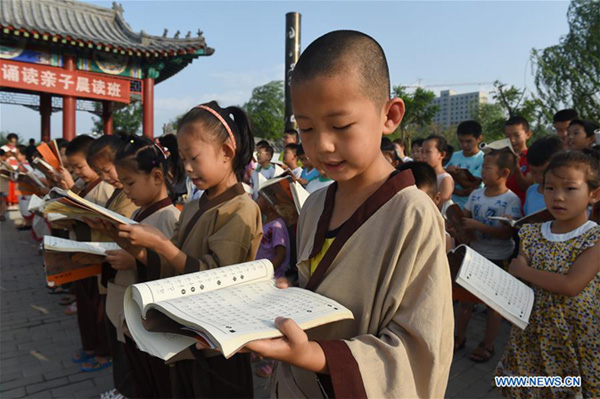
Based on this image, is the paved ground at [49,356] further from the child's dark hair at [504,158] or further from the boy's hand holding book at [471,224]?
the child's dark hair at [504,158]

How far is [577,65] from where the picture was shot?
15930 millimetres

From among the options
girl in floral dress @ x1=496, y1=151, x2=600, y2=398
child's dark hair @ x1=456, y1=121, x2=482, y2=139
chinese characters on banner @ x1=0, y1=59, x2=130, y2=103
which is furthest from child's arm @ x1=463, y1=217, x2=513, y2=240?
chinese characters on banner @ x1=0, y1=59, x2=130, y2=103

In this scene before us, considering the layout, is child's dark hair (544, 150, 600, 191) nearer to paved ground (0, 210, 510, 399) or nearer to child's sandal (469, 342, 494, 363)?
paved ground (0, 210, 510, 399)

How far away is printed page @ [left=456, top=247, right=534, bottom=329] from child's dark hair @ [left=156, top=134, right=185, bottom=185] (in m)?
1.70

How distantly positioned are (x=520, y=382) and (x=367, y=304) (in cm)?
161

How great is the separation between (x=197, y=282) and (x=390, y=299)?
0.51 metres

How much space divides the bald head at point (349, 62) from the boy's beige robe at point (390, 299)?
249 millimetres

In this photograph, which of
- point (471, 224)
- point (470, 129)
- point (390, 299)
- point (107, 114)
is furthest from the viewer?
point (107, 114)

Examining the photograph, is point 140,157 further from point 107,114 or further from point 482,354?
point 107,114

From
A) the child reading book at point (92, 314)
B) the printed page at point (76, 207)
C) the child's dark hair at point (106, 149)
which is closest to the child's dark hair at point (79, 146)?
the child reading book at point (92, 314)

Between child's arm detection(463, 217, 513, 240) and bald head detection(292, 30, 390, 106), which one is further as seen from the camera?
child's arm detection(463, 217, 513, 240)

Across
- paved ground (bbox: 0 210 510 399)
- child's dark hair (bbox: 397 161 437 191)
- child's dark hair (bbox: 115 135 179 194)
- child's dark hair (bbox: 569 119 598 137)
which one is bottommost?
paved ground (bbox: 0 210 510 399)

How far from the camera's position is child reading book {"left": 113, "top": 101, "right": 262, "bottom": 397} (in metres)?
1.75

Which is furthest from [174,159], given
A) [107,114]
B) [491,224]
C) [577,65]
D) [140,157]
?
[577,65]
